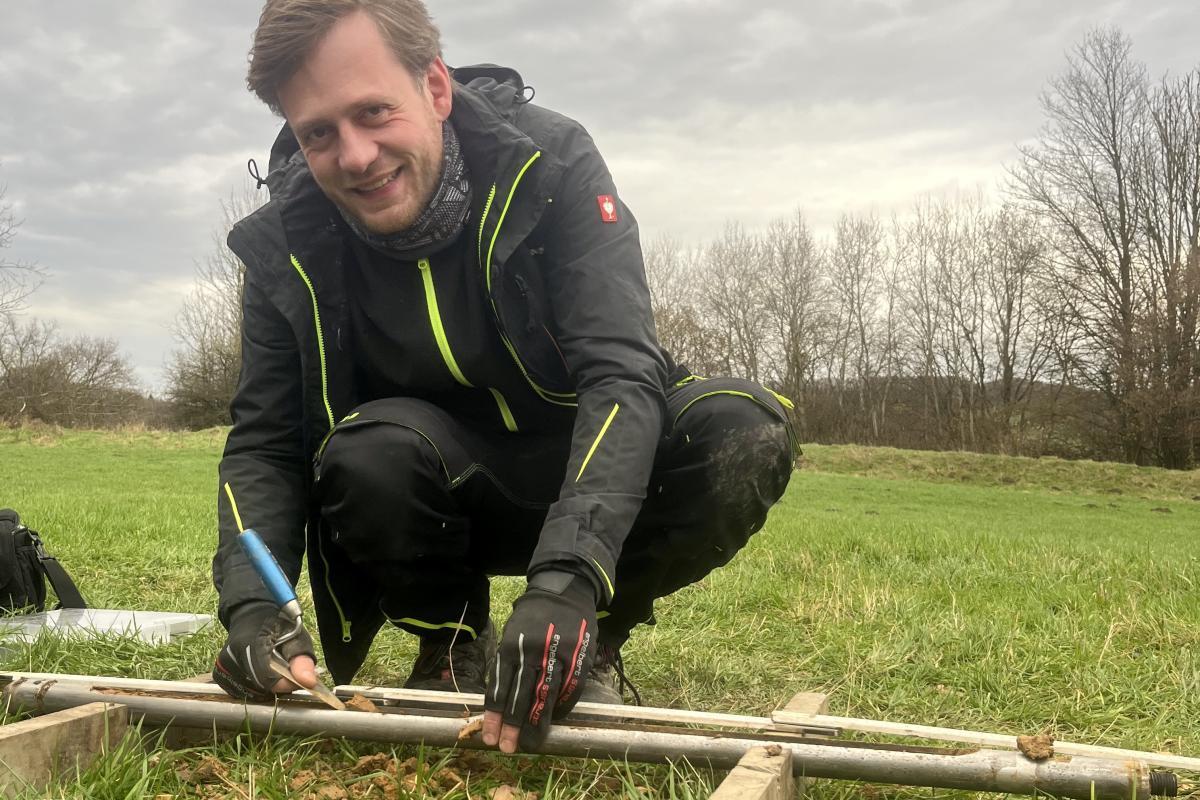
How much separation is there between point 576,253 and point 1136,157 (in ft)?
132

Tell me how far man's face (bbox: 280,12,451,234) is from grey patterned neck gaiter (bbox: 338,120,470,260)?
0.03m

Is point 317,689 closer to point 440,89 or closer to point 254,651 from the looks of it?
point 254,651

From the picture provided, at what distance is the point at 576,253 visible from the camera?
2.47 m

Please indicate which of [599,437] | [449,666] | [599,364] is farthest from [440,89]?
[449,666]

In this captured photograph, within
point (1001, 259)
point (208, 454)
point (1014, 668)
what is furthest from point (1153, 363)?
point (1014, 668)

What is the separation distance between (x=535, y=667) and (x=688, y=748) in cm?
34


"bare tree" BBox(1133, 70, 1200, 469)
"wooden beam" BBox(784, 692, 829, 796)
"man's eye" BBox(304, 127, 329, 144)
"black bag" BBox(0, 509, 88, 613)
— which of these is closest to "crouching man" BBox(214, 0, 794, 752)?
"man's eye" BBox(304, 127, 329, 144)

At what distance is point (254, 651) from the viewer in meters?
2.06

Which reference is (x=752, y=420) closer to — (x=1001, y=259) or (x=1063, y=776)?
(x=1063, y=776)

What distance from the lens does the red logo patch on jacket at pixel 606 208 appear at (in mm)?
2479

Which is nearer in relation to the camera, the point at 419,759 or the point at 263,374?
the point at 419,759

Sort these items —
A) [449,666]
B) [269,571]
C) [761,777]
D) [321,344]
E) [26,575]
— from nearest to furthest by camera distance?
[761,777] → [269,571] → [321,344] → [449,666] → [26,575]

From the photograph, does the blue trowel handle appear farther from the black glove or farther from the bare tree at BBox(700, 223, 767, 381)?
the bare tree at BBox(700, 223, 767, 381)

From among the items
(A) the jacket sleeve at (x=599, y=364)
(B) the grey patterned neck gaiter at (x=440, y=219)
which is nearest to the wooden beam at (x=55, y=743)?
(A) the jacket sleeve at (x=599, y=364)
